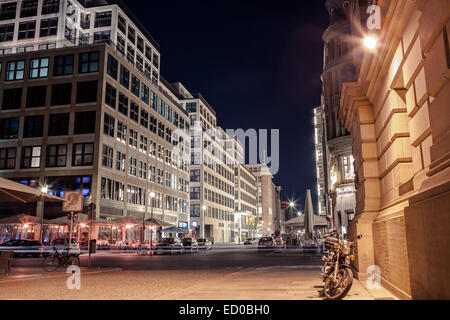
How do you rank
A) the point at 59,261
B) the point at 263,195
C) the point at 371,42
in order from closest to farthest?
1. the point at 371,42
2. the point at 59,261
3. the point at 263,195

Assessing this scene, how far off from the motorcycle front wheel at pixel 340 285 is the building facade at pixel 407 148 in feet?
3.41

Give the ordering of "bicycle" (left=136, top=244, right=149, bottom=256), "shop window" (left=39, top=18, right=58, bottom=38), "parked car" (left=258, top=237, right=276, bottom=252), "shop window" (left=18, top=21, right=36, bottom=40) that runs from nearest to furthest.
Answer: "bicycle" (left=136, top=244, right=149, bottom=256), "parked car" (left=258, top=237, right=276, bottom=252), "shop window" (left=39, top=18, right=58, bottom=38), "shop window" (left=18, top=21, right=36, bottom=40)

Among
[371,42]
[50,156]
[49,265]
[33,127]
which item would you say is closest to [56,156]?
[50,156]

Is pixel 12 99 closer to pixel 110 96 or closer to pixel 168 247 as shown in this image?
pixel 110 96

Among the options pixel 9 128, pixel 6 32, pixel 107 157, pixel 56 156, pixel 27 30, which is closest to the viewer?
pixel 56 156

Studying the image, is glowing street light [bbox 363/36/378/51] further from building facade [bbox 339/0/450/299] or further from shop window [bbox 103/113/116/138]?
shop window [bbox 103/113/116/138]

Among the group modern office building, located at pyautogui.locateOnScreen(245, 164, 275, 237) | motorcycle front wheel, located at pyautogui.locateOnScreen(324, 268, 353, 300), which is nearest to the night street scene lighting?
motorcycle front wheel, located at pyautogui.locateOnScreen(324, 268, 353, 300)

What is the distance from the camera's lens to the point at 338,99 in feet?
107

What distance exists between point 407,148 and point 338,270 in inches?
125

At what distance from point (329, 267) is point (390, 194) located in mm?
2726

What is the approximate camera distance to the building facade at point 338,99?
1261 inches

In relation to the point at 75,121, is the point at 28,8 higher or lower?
higher

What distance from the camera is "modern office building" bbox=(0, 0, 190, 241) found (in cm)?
4591

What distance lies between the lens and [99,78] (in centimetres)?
4750
